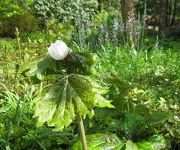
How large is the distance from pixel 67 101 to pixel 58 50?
0.64ft

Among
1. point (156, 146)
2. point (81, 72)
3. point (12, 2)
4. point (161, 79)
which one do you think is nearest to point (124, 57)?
point (161, 79)

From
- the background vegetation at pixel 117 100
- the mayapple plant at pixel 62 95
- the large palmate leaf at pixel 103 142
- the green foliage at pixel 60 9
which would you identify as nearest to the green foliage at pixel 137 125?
the background vegetation at pixel 117 100

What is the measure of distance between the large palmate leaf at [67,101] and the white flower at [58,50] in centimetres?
9

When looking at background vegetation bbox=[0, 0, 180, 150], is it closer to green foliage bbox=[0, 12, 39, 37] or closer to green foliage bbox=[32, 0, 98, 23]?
green foliage bbox=[0, 12, 39, 37]

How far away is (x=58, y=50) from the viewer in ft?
3.48

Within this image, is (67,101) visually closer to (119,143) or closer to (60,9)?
(119,143)

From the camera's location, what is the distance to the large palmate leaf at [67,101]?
1.02m

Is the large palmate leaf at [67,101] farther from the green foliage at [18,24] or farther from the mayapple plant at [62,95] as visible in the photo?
the green foliage at [18,24]

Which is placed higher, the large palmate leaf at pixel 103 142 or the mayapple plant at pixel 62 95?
the mayapple plant at pixel 62 95

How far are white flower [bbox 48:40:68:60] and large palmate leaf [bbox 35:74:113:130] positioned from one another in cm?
9

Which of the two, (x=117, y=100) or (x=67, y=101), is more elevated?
(x=67, y=101)

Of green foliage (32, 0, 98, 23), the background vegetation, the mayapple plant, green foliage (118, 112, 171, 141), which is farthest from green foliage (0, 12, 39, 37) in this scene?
the mayapple plant

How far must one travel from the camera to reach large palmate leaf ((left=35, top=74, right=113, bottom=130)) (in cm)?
102

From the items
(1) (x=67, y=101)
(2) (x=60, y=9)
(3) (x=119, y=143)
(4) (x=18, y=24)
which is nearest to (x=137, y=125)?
(3) (x=119, y=143)
